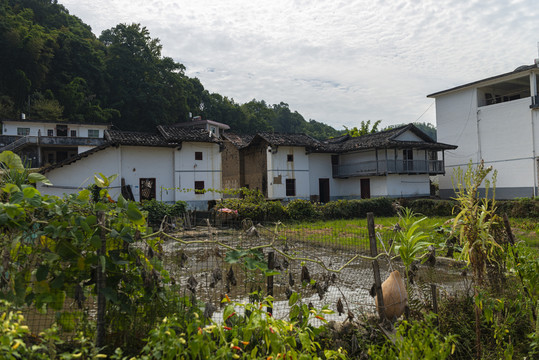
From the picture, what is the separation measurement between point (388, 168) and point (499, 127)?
28.3 ft

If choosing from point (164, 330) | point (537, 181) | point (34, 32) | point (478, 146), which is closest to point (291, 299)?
point (164, 330)

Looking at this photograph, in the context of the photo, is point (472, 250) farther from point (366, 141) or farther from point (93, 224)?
point (366, 141)

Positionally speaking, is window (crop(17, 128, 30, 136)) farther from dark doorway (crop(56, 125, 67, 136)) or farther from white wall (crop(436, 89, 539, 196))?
white wall (crop(436, 89, 539, 196))

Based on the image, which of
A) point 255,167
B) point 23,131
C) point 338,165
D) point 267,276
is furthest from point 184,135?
point 267,276

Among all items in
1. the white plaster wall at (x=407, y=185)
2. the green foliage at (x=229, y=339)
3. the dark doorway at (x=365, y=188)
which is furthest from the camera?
the dark doorway at (x=365, y=188)

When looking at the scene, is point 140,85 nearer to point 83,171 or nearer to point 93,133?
point 93,133

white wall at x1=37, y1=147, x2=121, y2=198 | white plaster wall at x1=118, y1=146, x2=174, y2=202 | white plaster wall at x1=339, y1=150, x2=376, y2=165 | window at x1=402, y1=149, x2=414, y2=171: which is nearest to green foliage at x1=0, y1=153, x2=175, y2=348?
white wall at x1=37, y1=147, x2=121, y2=198

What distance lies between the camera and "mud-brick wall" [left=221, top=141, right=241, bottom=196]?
31.1 m

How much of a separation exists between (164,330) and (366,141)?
28.3 metres

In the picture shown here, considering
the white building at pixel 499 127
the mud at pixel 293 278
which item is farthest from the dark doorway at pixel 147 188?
the white building at pixel 499 127

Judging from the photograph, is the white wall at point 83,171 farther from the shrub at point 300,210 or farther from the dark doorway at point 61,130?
the dark doorway at point 61,130

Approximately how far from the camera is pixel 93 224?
2.84 m

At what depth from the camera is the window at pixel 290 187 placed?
28.2 meters

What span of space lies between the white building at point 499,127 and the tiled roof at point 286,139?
416 inches
